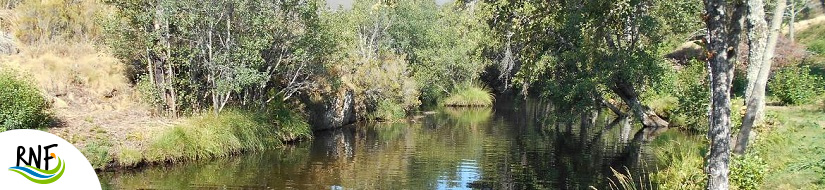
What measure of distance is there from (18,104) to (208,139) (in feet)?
18.8

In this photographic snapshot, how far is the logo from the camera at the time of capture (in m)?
3.49

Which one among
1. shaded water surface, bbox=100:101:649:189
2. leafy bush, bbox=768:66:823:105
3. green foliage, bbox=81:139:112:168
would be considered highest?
leafy bush, bbox=768:66:823:105

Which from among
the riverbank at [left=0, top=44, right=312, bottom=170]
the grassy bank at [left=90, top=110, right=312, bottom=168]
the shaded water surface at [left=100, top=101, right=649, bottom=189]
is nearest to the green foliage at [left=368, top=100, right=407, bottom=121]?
the shaded water surface at [left=100, top=101, right=649, bottom=189]

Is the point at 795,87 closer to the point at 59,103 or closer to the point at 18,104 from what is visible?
the point at 18,104

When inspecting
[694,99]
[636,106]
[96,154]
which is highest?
[694,99]

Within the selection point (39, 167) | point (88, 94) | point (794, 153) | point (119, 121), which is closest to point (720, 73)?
point (39, 167)

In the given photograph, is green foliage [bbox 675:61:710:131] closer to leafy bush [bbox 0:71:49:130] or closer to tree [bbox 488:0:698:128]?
tree [bbox 488:0:698:128]

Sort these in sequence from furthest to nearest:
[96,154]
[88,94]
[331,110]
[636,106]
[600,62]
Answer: [331,110], [636,106], [600,62], [88,94], [96,154]

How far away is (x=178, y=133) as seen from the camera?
66.7 ft

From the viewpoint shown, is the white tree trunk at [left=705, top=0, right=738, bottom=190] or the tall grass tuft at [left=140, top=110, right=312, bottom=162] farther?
the tall grass tuft at [left=140, top=110, right=312, bottom=162]

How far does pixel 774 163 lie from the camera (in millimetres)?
12477

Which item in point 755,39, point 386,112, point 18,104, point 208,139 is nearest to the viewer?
point 755,39

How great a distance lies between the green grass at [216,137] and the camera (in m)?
19.7

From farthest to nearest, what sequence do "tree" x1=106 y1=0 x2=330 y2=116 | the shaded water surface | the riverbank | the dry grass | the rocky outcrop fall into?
the rocky outcrop < "tree" x1=106 y1=0 x2=330 y2=116 < the dry grass < the riverbank < the shaded water surface
